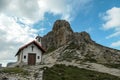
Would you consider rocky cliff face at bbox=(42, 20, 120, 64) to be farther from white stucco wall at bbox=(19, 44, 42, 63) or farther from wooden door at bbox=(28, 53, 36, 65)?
wooden door at bbox=(28, 53, 36, 65)

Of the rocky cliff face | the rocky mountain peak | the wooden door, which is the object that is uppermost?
the rocky mountain peak

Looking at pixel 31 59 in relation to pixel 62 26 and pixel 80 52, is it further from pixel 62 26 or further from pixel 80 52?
pixel 62 26

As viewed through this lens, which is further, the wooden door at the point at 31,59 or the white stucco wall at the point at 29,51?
the wooden door at the point at 31,59

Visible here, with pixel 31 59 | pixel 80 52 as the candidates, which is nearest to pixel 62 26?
pixel 80 52

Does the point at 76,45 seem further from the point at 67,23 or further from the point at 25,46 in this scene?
the point at 25,46

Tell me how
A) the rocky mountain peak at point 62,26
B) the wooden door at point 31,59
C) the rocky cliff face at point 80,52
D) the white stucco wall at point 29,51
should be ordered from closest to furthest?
the white stucco wall at point 29,51, the wooden door at point 31,59, the rocky cliff face at point 80,52, the rocky mountain peak at point 62,26

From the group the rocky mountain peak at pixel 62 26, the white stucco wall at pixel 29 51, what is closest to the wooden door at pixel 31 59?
the white stucco wall at pixel 29 51

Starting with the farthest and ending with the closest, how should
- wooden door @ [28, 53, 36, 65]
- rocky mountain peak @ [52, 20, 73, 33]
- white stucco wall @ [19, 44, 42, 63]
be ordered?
1. rocky mountain peak @ [52, 20, 73, 33]
2. wooden door @ [28, 53, 36, 65]
3. white stucco wall @ [19, 44, 42, 63]

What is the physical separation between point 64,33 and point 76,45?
3746 centimetres

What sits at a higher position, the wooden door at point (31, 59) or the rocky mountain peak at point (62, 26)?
the rocky mountain peak at point (62, 26)

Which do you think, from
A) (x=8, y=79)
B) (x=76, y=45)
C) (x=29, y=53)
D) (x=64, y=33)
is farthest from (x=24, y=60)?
(x=64, y=33)

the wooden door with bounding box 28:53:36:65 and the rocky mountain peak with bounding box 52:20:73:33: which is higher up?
the rocky mountain peak with bounding box 52:20:73:33

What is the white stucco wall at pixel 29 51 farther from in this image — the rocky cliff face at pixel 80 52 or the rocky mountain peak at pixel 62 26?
the rocky mountain peak at pixel 62 26

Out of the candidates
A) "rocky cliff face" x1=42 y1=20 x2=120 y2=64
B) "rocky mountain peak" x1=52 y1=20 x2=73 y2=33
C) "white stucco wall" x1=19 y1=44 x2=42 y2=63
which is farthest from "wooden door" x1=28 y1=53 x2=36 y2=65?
"rocky mountain peak" x1=52 y1=20 x2=73 y2=33
